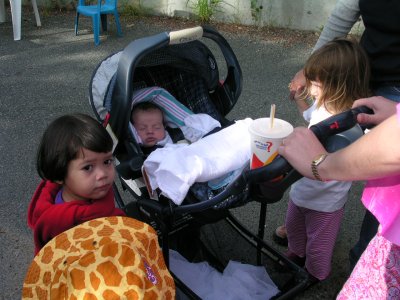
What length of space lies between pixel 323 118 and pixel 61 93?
3288 millimetres

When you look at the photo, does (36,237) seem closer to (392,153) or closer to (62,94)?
(392,153)

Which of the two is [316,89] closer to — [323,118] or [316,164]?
[323,118]

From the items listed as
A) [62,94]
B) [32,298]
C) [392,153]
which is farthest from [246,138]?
[62,94]

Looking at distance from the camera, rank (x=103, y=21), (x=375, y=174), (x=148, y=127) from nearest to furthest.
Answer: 1. (x=375, y=174)
2. (x=148, y=127)
3. (x=103, y=21)

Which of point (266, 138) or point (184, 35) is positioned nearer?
point (266, 138)

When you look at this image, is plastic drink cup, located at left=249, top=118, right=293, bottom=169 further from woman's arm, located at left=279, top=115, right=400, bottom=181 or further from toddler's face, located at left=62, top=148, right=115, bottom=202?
toddler's face, located at left=62, top=148, right=115, bottom=202

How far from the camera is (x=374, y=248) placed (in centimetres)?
150

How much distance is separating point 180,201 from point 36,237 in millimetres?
555

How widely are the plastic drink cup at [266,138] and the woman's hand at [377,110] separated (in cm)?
26

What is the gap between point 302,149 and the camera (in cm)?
136

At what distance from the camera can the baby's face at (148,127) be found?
2211 millimetres

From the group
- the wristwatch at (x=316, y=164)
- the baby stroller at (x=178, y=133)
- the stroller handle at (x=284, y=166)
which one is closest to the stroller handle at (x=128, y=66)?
the baby stroller at (x=178, y=133)

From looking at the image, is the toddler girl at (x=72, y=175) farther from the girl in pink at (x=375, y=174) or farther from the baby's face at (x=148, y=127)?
the girl in pink at (x=375, y=174)

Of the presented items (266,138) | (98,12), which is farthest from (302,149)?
(98,12)
